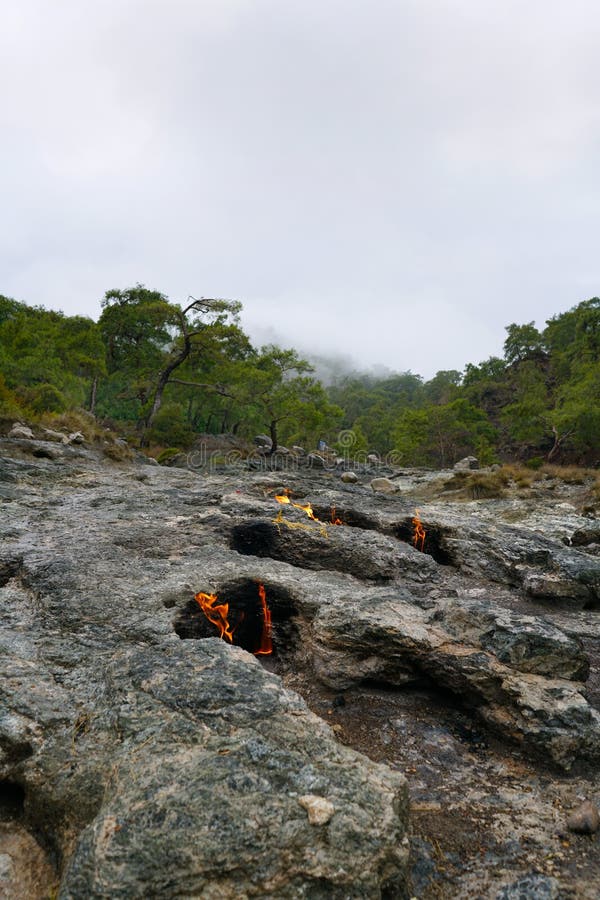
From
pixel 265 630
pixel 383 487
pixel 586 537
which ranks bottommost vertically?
pixel 383 487

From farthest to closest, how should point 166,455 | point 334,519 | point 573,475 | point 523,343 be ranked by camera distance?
point 523,343 → point 166,455 → point 573,475 → point 334,519

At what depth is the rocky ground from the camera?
8.05 feet

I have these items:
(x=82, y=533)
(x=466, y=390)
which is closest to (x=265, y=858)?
(x=82, y=533)

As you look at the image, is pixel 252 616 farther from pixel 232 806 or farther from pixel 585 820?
pixel 585 820

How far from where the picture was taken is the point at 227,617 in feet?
18.4

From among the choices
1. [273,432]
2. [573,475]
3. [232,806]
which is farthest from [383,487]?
[232,806]

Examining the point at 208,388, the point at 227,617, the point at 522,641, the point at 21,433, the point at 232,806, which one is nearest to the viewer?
the point at 232,806

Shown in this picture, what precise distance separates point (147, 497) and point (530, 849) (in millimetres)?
7447

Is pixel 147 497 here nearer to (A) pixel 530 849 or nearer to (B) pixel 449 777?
(B) pixel 449 777

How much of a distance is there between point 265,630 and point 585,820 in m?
3.43

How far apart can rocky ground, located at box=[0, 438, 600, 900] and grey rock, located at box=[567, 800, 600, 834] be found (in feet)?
0.19

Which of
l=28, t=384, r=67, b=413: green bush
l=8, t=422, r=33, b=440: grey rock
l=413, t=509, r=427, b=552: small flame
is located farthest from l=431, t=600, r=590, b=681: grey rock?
l=28, t=384, r=67, b=413: green bush

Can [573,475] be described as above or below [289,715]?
below

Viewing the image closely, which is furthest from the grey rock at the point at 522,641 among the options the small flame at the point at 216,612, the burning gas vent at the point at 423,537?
the burning gas vent at the point at 423,537
